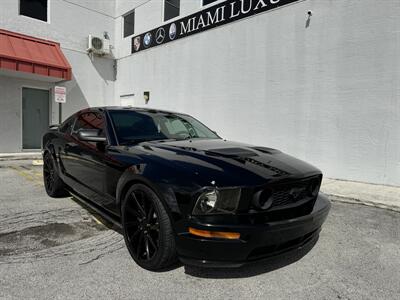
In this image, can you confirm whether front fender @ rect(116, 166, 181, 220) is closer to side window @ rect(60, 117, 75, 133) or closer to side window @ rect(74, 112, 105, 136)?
side window @ rect(74, 112, 105, 136)

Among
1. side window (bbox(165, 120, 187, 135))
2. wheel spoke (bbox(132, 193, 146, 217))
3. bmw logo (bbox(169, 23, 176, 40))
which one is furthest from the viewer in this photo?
bmw logo (bbox(169, 23, 176, 40))

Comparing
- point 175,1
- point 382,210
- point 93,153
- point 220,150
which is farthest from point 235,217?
point 175,1

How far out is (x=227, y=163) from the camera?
2.71 m

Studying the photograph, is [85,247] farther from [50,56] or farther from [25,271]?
[50,56]

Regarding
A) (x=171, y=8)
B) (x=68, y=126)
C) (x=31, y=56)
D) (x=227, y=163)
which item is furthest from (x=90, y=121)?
(x=171, y=8)

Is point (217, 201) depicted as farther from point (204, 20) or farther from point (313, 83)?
point (204, 20)

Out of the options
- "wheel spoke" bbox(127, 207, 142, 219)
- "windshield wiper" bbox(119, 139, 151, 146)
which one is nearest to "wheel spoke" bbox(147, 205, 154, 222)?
"wheel spoke" bbox(127, 207, 142, 219)

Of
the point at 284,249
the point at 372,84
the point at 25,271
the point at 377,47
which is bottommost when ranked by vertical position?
the point at 25,271

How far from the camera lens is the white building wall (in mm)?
11805

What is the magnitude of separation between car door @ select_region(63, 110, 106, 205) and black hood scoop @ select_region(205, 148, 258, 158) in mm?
1308

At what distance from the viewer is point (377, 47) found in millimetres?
6777

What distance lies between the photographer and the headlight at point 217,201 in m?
2.42

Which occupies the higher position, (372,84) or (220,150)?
(372,84)

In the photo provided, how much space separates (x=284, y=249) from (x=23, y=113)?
1243cm
